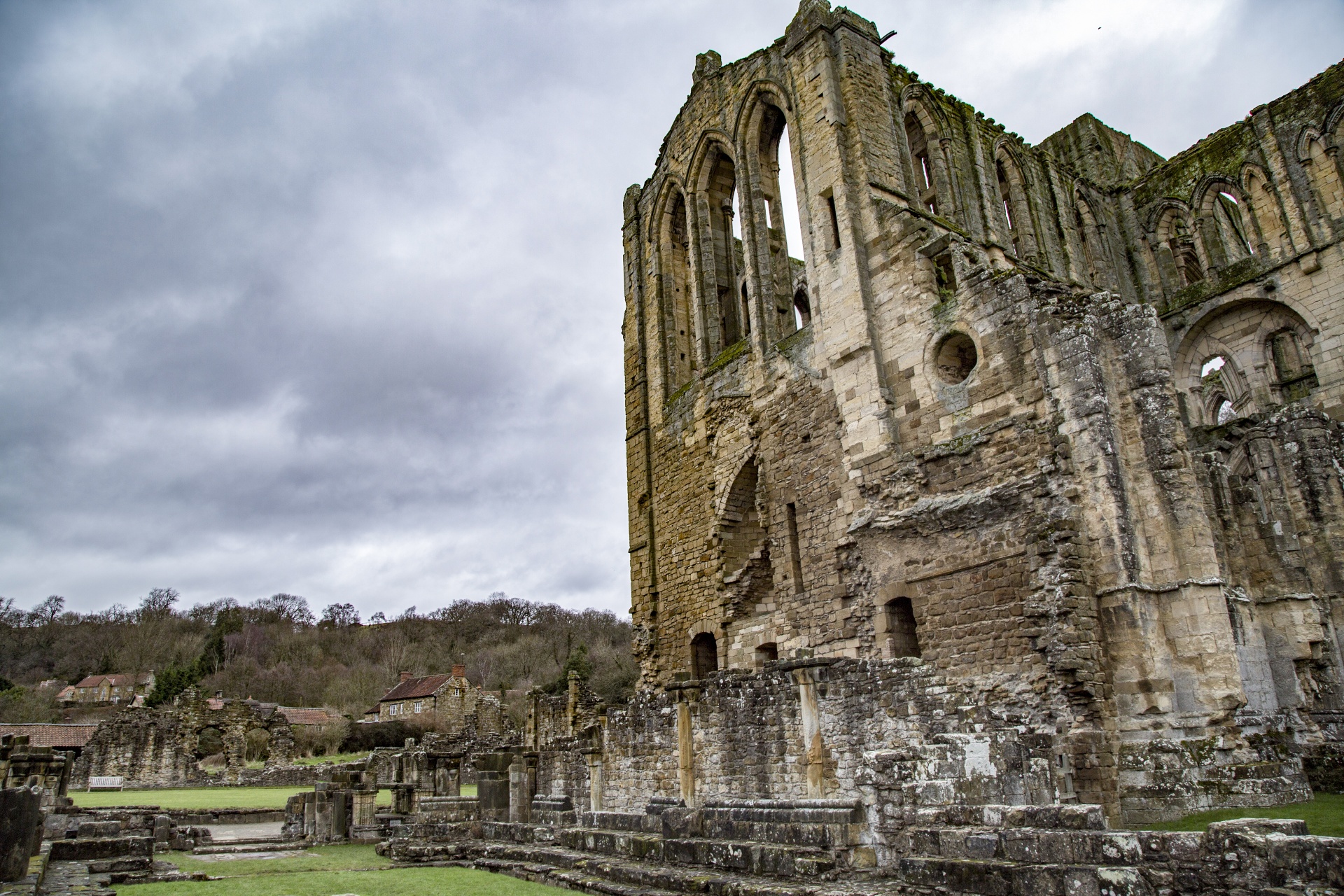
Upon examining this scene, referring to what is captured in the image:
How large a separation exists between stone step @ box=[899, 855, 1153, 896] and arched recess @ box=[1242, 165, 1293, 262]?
1594 centimetres

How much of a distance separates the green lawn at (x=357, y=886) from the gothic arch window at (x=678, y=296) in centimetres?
1037

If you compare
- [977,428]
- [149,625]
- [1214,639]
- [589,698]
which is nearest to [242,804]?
[589,698]

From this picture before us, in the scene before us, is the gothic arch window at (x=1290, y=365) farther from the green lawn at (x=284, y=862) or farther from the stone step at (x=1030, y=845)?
the green lawn at (x=284, y=862)

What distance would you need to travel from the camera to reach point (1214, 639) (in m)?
8.05

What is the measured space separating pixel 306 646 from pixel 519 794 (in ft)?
200

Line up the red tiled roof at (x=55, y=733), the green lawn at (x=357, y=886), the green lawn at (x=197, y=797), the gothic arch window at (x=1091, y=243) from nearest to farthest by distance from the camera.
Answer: the green lawn at (x=357, y=886) → the gothic arch window at (x=1091, y=243) → the green lawn at (x=197, y=797) → the red tiled roof at (x=55, y=733)

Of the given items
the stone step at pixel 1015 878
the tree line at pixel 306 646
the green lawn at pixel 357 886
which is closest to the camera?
the stone step at pixel 1015 878

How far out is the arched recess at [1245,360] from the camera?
15.9 meters

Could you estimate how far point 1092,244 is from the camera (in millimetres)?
18484

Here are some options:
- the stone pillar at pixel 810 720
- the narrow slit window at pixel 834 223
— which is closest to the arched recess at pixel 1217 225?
the narrow slit window at pixel 834 223

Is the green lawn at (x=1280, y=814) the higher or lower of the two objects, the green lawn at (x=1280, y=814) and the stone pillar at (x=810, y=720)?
the lower

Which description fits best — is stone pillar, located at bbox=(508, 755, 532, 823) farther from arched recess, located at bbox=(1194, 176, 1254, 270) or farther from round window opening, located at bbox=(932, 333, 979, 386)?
arched recess, located at bbox=(1194, 176, 1254, 270)

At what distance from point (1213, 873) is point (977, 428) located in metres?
7.29

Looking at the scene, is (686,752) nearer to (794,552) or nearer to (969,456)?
(794,552)
